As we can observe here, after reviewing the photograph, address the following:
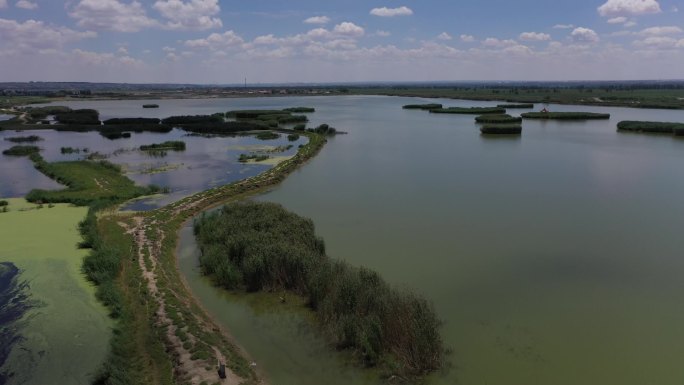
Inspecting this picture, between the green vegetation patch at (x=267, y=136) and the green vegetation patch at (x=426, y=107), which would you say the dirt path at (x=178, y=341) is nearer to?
the green vegetation patch at (x=267, y=136)

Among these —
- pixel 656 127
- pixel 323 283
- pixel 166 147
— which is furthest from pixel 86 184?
pixel 656 127

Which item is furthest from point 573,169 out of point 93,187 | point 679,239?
point 93,187

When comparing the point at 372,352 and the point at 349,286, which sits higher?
the point at 349,286

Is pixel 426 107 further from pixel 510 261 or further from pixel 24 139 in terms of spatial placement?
pixel 510 261

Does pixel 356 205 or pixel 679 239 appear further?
pixel 356 205

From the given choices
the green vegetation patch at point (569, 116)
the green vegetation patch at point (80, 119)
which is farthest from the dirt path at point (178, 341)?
the green vegetation patch at point (569, 116)

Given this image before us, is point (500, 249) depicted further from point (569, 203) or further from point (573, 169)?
point (573, 169)
